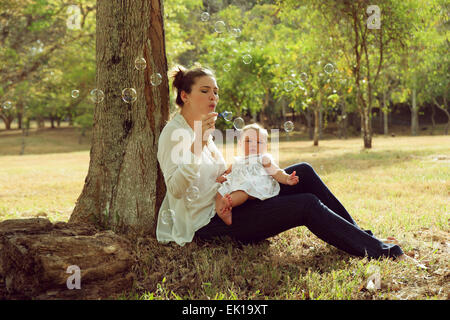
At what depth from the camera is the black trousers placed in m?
3.20

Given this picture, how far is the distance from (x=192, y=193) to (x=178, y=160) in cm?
32

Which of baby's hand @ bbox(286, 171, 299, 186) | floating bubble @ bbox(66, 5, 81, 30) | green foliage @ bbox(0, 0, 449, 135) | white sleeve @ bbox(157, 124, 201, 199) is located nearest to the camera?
white sleeve @ bbox(157, 124, 201, 199)

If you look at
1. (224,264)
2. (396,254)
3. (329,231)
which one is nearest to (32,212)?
(224,264)

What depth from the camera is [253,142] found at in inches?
142

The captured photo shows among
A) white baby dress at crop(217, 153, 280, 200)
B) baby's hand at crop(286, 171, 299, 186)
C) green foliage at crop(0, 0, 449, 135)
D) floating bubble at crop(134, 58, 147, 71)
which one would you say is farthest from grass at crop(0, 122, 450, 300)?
green foliage at crop(0, 0, 449, 135)

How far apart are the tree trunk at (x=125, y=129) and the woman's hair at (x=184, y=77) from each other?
1.45 feet

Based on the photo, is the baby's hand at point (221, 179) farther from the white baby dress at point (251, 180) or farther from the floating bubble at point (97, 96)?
the floating bubble at point (97, 96)

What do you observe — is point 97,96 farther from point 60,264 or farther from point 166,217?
point 60,264

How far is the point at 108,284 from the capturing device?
2775mm

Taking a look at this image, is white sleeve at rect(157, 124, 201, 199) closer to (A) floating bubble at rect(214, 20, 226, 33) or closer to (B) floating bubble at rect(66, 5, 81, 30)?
(A) floating bubble at rect(214, 20, 226, 33)

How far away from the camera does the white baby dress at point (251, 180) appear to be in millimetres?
3320

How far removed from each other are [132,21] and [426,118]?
49211mm

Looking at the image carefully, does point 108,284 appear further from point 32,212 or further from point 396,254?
point 32,212

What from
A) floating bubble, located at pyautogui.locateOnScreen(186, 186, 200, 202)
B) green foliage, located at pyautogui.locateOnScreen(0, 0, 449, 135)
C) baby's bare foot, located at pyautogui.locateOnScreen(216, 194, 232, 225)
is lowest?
baby's bare foot, located at pyautogui.locateOnScreen(216, 194, 232, 225)
